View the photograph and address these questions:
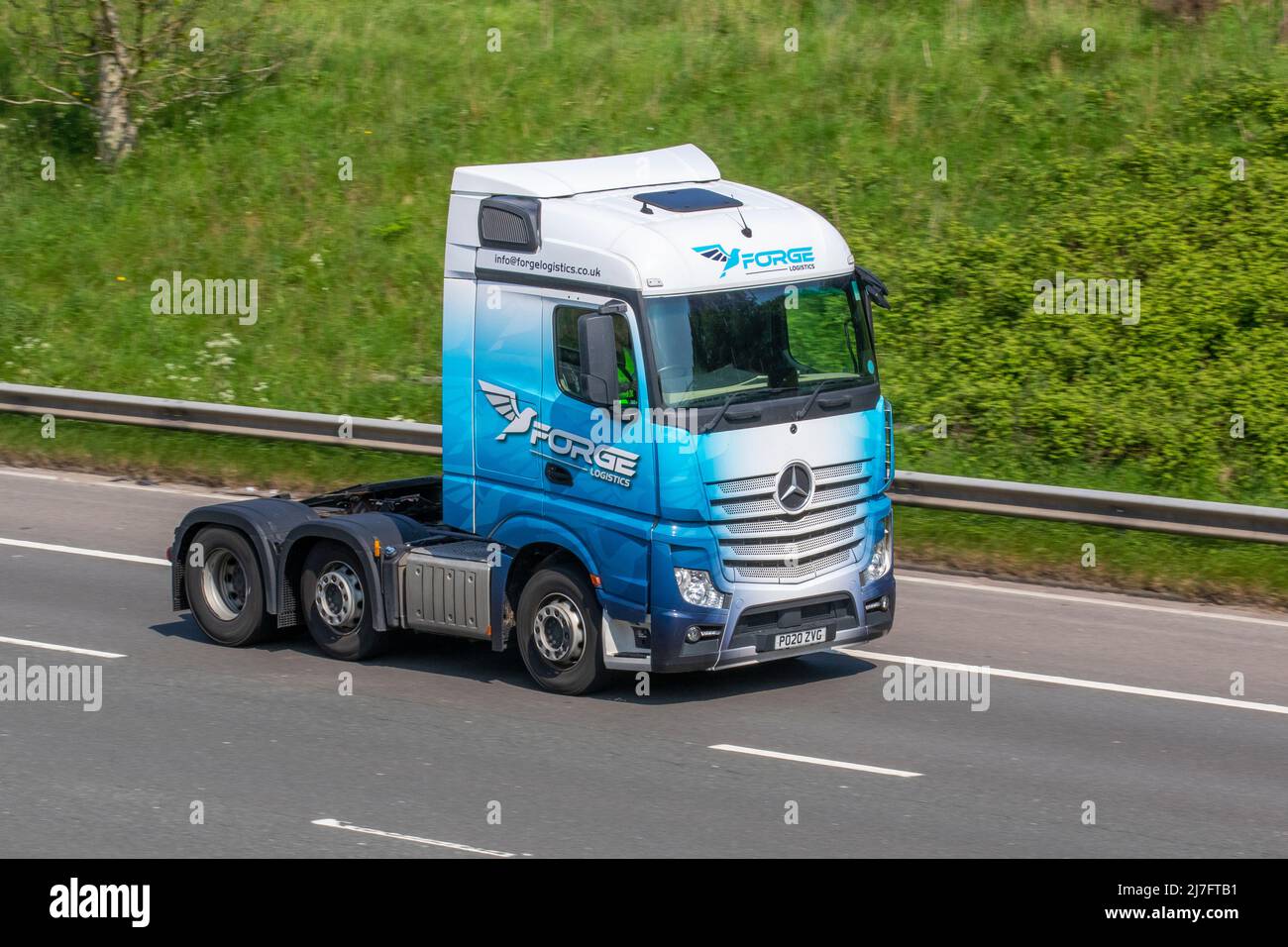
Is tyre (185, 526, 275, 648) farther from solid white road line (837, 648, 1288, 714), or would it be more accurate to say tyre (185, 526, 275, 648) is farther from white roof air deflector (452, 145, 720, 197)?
solid white road line (837, 648, 1288, 714)

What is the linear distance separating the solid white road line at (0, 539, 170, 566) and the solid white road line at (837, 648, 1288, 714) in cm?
612

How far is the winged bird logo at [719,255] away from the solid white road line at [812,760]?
283cm

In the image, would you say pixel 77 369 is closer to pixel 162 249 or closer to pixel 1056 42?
pixel 162 249

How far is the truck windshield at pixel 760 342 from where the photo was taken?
10.5m

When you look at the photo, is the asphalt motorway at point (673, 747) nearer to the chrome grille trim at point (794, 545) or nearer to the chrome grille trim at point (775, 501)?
the chrome grille trim at point (794, 545)

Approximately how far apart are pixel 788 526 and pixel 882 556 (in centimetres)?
97

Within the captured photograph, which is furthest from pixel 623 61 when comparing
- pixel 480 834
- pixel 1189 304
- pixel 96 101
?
pixel 480 834

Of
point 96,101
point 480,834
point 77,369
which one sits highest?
point 96,101

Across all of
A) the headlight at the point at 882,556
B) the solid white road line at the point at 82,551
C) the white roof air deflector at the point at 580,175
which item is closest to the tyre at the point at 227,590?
the solid white road line at the point at 82,551

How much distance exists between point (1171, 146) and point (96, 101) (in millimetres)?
14576

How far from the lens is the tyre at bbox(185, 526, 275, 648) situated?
12.3 m

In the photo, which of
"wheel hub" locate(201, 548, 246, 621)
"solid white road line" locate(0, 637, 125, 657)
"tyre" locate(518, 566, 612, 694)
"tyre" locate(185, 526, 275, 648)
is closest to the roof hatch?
"tyre" locate(518, 566, 612, 694)

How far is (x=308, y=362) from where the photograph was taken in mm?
20047

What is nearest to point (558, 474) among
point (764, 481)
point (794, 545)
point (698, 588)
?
point (698, 588)
